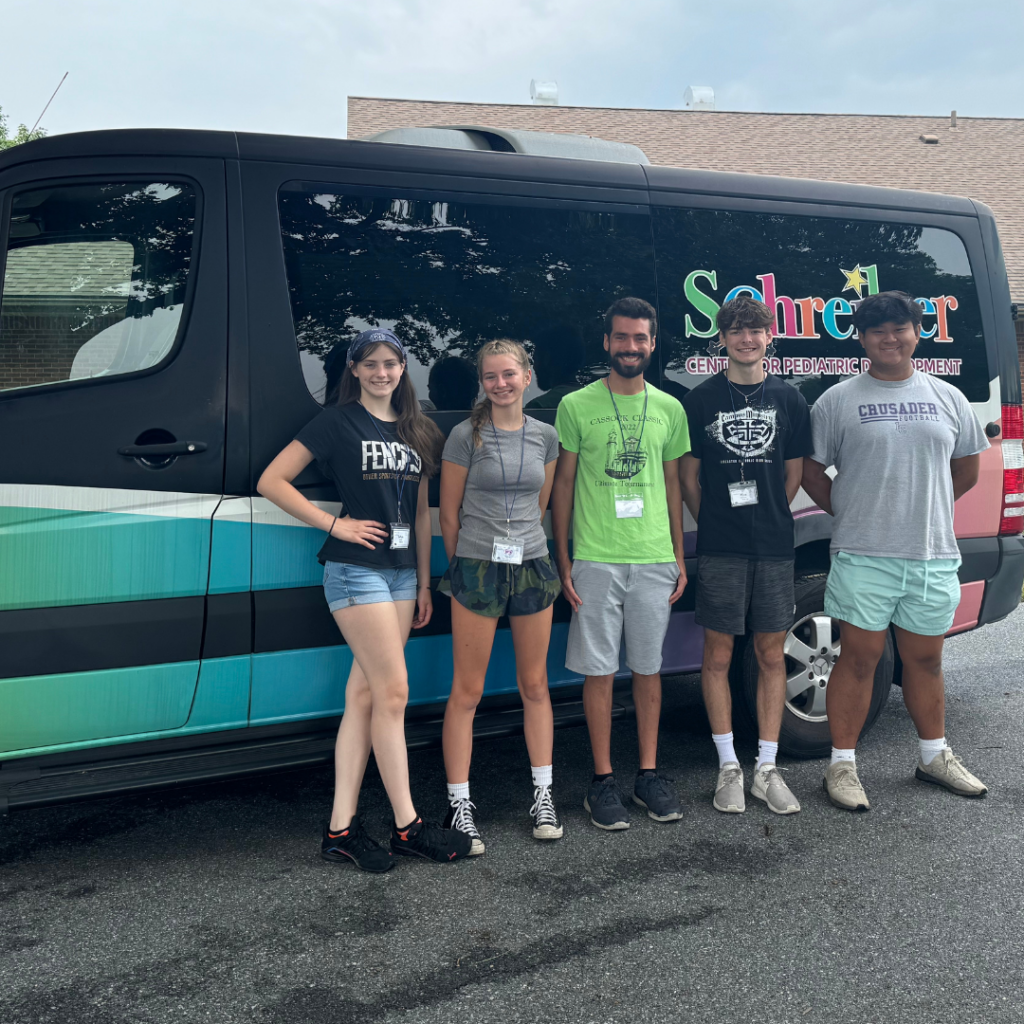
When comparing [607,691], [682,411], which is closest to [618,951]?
[607,691]

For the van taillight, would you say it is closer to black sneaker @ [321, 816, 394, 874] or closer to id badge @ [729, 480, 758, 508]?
id badge @ [729, 480, 758, 508]

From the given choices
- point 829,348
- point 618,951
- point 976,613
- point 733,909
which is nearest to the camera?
point 618,951

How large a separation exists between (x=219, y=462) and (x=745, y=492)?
1893mm

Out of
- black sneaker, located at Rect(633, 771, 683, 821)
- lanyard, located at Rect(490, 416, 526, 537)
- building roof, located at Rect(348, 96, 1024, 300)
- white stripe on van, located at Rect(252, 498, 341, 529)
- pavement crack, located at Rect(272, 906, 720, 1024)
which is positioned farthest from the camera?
building roof, located at Rect(348, 96, 1024, 300)

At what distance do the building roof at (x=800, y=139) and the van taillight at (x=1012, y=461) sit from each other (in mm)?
16852

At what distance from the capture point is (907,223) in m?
4.14

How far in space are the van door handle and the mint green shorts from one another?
7.97 ft

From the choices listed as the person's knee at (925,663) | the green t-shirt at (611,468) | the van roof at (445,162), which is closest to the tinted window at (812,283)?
the van roof at (445,162)

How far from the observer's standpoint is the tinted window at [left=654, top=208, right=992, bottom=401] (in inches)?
147

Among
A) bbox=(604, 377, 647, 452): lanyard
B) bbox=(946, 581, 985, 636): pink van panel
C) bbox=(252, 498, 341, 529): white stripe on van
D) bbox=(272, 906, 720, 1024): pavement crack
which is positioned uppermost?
bbox=(604, 377, 647, 452): lanyard

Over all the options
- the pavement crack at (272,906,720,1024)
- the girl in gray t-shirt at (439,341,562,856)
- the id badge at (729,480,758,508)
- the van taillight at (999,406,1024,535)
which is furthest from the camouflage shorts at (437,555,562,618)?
the van taillight at (999,406,1024,535)

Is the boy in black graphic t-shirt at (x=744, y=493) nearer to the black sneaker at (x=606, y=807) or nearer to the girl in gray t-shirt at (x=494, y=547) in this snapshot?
the black sneaker at (x=606, y=807)

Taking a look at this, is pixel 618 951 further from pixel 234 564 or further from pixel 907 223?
pixel 907 223

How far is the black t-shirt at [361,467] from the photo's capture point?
305 cm
